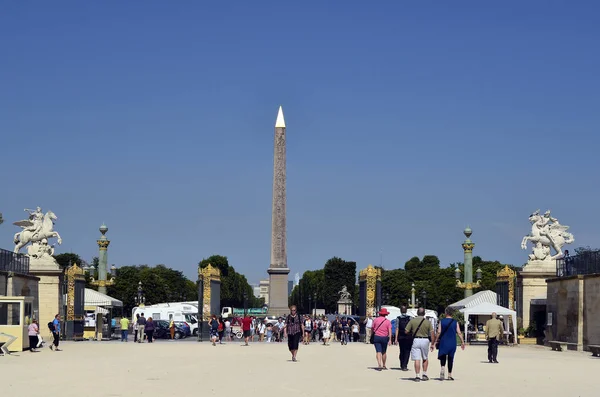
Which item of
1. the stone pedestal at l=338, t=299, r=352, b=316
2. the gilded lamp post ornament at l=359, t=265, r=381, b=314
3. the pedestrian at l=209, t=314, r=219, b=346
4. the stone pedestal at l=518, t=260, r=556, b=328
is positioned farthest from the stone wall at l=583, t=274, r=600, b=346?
the stone pedestal at l=338, t=299, r=352, b=316

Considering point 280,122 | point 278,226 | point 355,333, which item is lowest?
point 355,333

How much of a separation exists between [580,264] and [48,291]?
812 inches

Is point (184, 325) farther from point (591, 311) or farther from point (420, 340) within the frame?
point (420, 340)

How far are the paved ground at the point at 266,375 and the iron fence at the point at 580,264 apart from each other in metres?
5.35

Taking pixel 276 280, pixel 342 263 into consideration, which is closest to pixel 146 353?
pixel 276 280

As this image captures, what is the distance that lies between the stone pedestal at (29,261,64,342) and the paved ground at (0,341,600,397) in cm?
1123

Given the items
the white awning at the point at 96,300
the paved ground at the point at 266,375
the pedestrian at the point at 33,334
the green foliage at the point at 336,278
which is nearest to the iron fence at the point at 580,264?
the paved ground at the point at 266,375

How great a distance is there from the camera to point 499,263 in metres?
118

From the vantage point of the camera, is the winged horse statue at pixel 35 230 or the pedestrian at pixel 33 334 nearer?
the pedestrian at pixel 33 334

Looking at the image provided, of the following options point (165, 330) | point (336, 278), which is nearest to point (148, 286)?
point (336, 278)

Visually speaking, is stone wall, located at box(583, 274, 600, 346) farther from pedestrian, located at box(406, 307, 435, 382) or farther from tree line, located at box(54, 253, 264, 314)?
tree line, located at box(54, 253, 264, 314)

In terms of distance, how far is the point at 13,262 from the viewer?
129ft

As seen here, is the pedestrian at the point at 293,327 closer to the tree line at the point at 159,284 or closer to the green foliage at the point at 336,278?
the tree line at the point at 159,284

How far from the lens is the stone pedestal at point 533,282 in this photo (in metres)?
44.1
